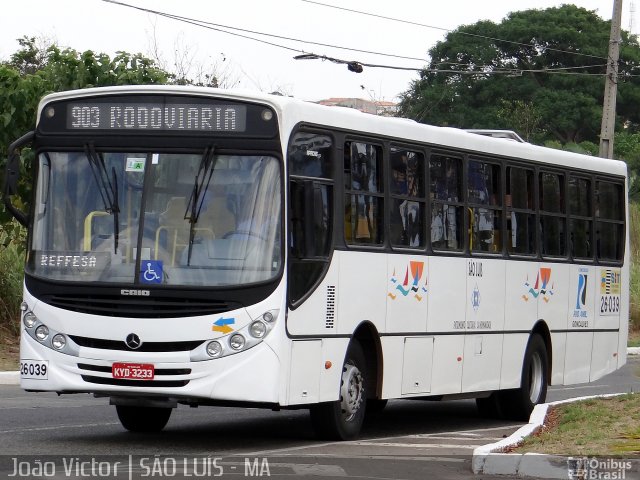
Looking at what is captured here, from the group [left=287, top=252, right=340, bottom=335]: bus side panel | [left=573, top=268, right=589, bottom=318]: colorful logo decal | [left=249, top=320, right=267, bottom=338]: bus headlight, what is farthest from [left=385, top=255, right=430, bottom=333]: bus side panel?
[left=573, top=268, right=589, bottom=318]: colorful logo decal

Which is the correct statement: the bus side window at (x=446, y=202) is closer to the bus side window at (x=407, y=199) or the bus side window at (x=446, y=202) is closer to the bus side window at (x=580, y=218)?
the bus side window at (x=407, y=199)

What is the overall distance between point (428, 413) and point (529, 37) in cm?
5544

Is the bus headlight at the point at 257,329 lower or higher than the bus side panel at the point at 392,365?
higher

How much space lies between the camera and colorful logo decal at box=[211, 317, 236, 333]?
1195 centimetres

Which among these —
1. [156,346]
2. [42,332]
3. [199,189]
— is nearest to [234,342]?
[156,346]

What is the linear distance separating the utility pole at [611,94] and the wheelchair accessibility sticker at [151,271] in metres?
19.7

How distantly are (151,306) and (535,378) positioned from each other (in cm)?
690

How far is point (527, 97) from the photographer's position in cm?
7031

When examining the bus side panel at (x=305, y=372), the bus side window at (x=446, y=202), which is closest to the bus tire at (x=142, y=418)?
the bus side panel at (x=305, y=372)

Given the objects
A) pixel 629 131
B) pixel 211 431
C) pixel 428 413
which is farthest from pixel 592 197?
pixel 629 131

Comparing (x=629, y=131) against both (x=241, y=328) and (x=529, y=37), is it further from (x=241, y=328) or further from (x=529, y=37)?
(x=241, y=328)

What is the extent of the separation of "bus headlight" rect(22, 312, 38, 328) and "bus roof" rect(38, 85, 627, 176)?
5.97 feet

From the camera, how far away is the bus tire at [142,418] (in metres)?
13.8

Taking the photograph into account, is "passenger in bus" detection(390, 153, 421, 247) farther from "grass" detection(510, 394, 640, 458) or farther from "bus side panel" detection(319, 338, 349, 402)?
"grass" detection(510, 394, 640, 458)
